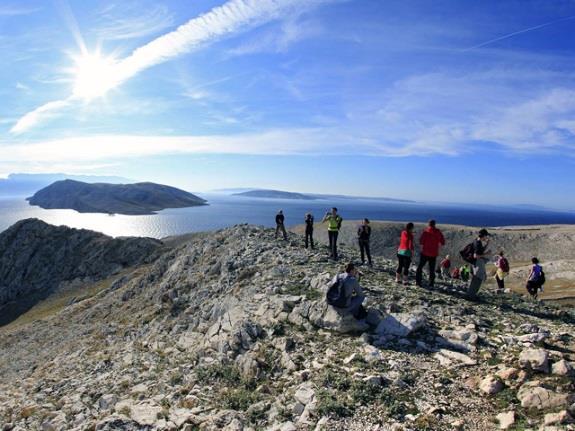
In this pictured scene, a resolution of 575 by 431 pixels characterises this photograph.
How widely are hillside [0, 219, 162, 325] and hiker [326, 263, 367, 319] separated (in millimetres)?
66619

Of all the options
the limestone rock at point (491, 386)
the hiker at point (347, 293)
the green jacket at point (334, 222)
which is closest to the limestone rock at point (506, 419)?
the limestone rock at point (491, 386)

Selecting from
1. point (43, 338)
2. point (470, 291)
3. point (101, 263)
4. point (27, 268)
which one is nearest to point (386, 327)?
→ point (470, 291)

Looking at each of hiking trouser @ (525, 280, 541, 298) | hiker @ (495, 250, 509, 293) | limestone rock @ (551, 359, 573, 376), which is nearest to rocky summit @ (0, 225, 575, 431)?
limestone rock @ (551, 359, 573, 376)

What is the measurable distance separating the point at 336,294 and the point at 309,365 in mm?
2851

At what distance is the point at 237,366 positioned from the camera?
45.8ft

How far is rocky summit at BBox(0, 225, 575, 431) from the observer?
31.3 feet

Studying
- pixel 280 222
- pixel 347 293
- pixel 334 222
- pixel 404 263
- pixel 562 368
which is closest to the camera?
pixel 562 368

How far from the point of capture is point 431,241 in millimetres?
18062

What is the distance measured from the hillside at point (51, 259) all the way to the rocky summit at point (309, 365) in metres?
56.7

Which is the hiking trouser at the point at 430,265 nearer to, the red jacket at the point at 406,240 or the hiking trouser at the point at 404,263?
the hiking trouser at the point at 404,263

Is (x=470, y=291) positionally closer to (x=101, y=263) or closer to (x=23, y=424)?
(x=23, y=424)

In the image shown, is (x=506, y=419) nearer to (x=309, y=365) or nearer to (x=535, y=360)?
(x=535, y=360)

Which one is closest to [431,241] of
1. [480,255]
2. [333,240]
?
[480,255]

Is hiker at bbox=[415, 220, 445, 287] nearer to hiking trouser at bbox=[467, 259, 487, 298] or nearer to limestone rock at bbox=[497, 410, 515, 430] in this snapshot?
hiking trouser at bbox=[467, 259, 487, 298]
